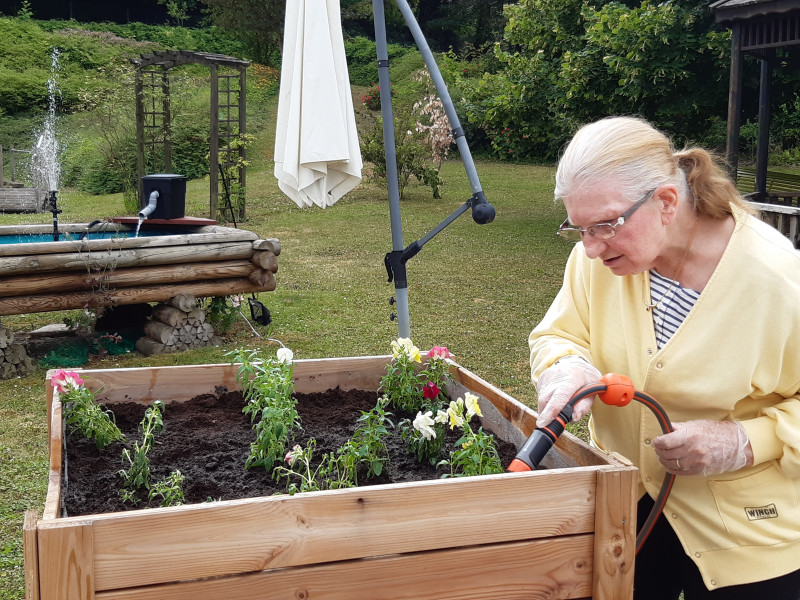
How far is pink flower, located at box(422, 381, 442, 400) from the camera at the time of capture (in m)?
2.68

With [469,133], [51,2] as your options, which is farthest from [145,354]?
[51,2]

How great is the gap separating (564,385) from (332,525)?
61 centimetres

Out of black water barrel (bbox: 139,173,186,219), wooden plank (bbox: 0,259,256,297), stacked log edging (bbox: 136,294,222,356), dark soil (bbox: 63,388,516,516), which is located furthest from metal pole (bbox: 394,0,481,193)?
black water barrel (bbox: 139,173,186,219)

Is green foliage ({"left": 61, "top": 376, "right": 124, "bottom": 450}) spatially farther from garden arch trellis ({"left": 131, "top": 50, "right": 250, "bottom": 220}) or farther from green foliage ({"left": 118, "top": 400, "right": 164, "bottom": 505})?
garden arch trellis ({"left": 131, "top": 50, "right": 250, "bottom": 220})

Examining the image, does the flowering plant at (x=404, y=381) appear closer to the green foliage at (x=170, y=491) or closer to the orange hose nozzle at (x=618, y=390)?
the green foliage at (x=170, y=491)

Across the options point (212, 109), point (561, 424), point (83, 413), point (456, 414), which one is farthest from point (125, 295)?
point (212, 109)

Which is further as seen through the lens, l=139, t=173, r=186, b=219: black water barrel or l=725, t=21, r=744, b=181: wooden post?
l=725, t=21, r=744, b=181: wooden post

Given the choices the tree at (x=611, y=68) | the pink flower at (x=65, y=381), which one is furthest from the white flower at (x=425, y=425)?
the tree at (x=611, y=68)

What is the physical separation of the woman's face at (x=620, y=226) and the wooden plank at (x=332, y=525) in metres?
0.49

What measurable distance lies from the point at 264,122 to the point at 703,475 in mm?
24259

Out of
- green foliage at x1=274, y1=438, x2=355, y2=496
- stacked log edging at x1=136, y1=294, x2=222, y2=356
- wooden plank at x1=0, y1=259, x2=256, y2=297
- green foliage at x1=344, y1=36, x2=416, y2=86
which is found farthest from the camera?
green foliage at x1=344, y1=36, x2=416, y2=86

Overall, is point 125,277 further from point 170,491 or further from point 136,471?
point 170,491

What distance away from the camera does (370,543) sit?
66.1 inches

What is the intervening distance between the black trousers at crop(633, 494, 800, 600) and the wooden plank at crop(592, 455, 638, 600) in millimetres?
232
